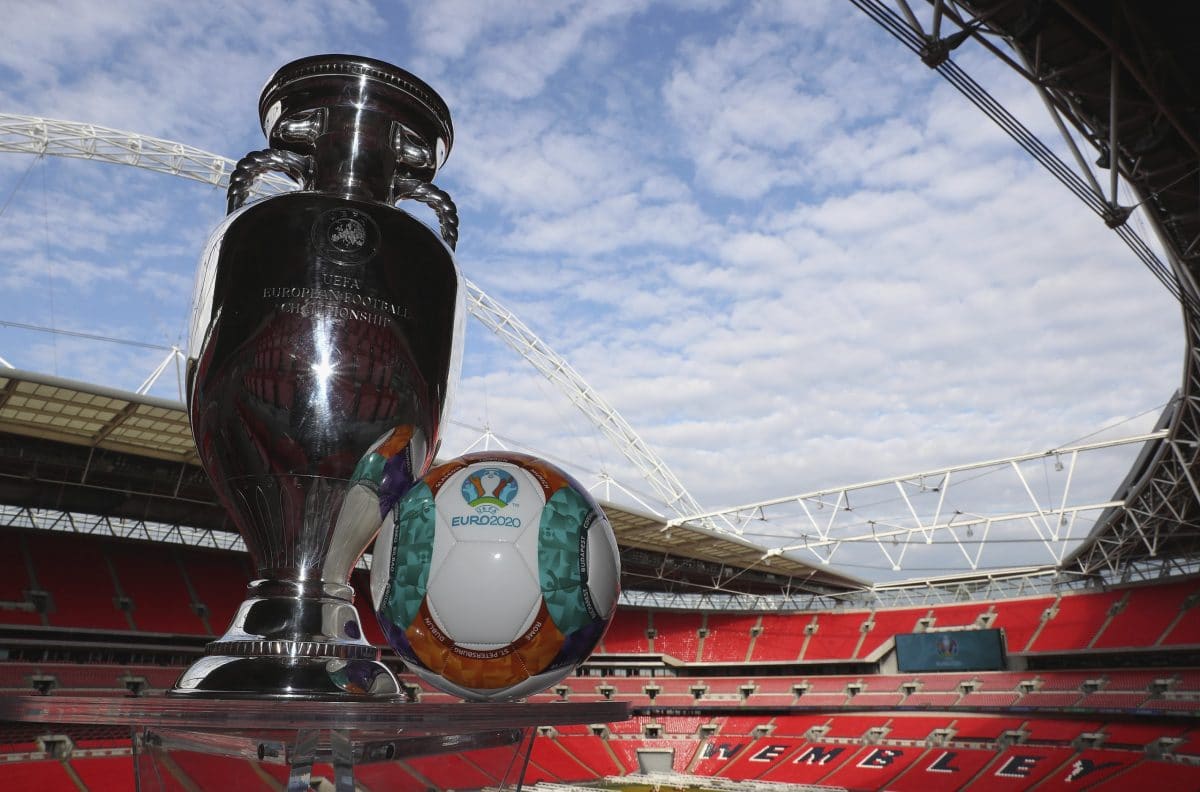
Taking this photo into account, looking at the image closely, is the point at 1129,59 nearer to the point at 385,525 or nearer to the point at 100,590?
the point at 385,525

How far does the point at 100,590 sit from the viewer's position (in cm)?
2978

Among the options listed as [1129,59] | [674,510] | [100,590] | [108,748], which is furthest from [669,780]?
[1129,59]

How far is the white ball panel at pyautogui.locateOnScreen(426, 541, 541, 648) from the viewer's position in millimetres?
2684

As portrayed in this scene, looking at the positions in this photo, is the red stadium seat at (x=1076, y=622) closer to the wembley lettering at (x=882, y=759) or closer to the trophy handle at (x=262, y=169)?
the wembley lettering at (x=882, y=759)

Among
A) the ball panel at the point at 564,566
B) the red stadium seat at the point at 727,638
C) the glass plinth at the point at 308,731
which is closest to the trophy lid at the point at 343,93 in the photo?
the ball panel at the point at 564,566

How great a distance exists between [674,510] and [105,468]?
20106mm

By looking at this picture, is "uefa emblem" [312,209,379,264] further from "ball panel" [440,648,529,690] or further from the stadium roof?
the stadium roof

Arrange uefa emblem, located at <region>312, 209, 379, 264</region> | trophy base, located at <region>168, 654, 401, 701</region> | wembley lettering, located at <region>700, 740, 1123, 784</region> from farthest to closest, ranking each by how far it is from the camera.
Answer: wembley lettering, located at <region>700, 740, 1123, 784</region>, uefa emblem, located at <region>312, 209, 379, 264</region>, trophy base, located at <region>168, 654, 401, 701</region>

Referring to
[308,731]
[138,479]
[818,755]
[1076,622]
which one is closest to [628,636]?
[818,755]

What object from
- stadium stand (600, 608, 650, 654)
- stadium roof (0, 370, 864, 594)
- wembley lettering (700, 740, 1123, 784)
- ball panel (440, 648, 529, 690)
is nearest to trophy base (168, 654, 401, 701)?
ball panel (440, 648, 529, 690)

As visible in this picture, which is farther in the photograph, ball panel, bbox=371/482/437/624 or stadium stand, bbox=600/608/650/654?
stadium stand, bbox=600/608/650/654

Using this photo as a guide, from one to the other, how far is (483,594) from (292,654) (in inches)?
24.5

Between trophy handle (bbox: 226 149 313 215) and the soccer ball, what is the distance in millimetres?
1289

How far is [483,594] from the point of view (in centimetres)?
272
